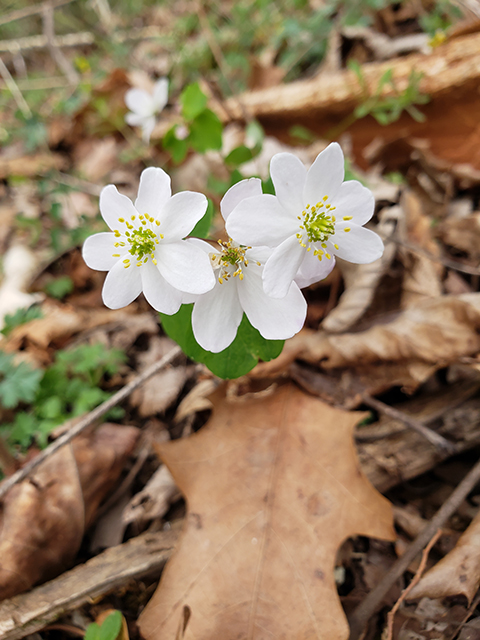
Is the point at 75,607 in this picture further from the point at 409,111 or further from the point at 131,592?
the point at 409,111

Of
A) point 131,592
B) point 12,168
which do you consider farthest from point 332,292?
point 12,168

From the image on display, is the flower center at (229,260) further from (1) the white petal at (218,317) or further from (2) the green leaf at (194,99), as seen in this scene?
(2) the green leaf at (194,99)

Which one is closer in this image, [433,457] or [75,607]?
[75,607]

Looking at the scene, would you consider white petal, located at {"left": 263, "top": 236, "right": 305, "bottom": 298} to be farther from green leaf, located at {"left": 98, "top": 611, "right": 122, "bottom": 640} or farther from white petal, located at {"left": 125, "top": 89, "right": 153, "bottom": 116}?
white petal, located at {"left": 125, "top": 89, "right": 153, "bottom": 116}

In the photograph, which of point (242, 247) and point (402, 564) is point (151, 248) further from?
point (402, 564)

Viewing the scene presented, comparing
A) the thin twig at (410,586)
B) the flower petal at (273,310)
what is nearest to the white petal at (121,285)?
the flower petal at (273,310)

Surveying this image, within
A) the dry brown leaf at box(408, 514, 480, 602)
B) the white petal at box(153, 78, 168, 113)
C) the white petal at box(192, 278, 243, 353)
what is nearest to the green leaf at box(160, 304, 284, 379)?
the white petal at box(192, 278, 243, 353)

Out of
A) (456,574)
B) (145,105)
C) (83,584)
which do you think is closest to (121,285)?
(83,584)
